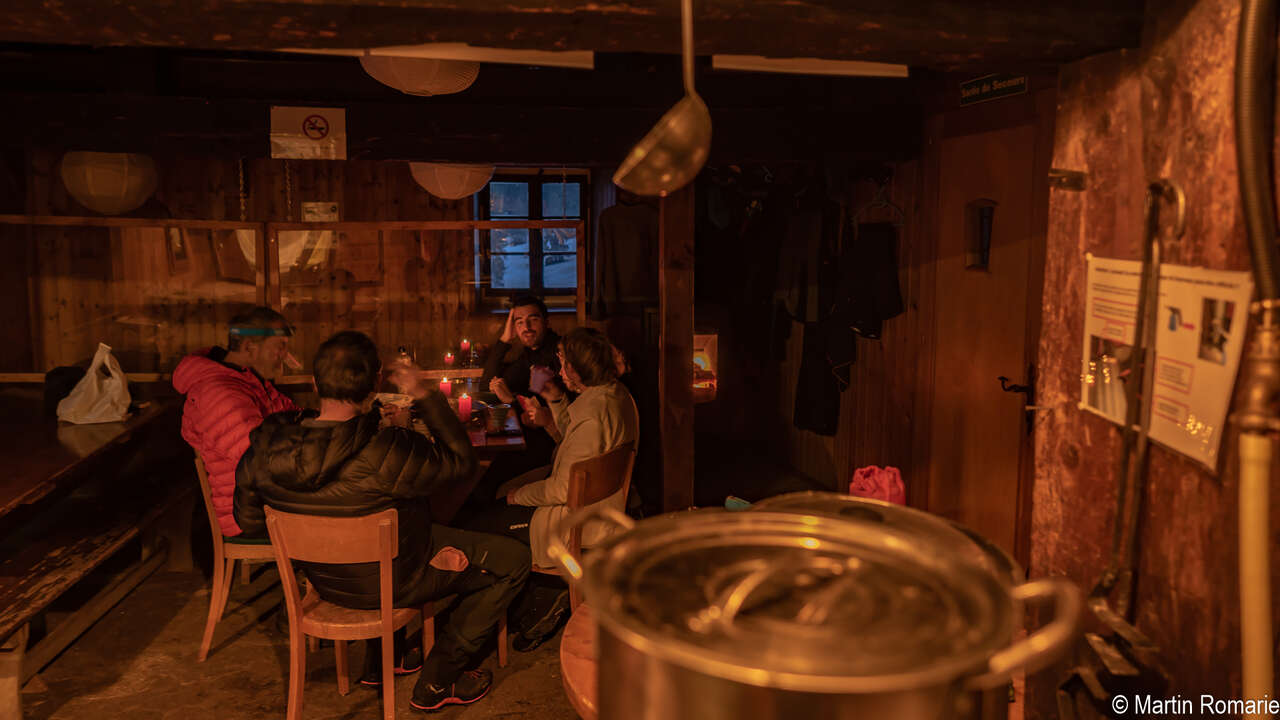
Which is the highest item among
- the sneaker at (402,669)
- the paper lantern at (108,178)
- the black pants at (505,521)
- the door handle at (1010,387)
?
the paper lantern at (108,178)

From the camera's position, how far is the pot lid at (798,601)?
984 millimetres

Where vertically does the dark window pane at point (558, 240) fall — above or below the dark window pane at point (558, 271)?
above

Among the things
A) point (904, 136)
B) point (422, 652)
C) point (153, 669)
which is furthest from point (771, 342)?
point (153, 669)

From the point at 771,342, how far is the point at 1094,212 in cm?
411

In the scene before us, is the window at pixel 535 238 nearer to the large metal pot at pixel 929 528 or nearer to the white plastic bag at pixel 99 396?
the white plastic bag at pixel 99 396

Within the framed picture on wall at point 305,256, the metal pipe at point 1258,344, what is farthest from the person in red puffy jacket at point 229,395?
the metal pipe at point 1258,344

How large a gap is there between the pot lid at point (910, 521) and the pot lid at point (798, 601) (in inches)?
3.7

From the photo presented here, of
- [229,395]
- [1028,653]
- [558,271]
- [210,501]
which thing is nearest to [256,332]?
[229,395]

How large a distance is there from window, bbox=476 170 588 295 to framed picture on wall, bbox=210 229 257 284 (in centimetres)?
160

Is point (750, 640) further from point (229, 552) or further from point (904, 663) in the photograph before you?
point (229, 552)

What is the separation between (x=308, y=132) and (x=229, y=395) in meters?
1.31

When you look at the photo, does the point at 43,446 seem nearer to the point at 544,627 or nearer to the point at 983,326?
the point at 544,627

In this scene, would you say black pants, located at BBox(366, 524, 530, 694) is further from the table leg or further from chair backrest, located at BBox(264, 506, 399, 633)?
the table leg

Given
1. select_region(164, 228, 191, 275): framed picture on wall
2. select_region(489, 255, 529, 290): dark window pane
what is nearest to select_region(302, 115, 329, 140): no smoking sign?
select_region(164, 228, 191, 275): framed picture on wall
